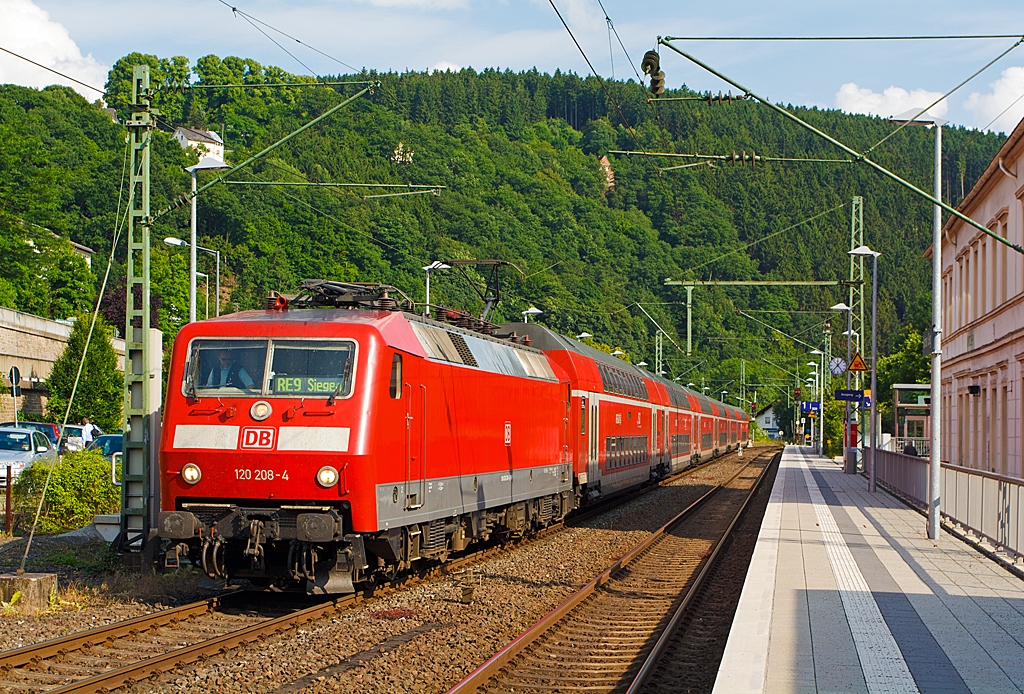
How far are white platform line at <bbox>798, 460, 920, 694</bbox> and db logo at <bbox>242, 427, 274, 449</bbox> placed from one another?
6.12 meters

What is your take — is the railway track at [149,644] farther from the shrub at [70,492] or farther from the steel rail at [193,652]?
the shrub at [70,492]

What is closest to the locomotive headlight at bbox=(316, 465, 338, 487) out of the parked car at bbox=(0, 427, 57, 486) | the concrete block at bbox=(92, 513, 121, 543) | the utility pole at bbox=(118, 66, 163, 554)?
the utility pole at bbox=(118, 66, 163, 554)

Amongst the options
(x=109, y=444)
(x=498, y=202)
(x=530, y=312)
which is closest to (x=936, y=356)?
(x=109, y=444)

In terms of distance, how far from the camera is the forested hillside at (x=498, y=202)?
1983 inches

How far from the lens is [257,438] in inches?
466

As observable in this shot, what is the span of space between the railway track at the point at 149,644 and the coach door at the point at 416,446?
1254 mm

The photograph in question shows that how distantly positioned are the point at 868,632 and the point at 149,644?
6.66 m

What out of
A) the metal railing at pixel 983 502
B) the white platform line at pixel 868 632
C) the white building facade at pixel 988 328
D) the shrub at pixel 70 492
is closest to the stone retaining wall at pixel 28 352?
the shrub at pixel 70 492

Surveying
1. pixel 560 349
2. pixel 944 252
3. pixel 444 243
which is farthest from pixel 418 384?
pixel 444 243

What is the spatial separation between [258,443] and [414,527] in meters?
2.58

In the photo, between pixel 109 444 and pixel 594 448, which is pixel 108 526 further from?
pixel 109 444

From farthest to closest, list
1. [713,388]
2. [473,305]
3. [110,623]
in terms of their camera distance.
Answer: [713,388], [473,305], [110,623]

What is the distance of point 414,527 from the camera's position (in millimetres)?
13594

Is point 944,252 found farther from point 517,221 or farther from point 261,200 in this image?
point 261,200
